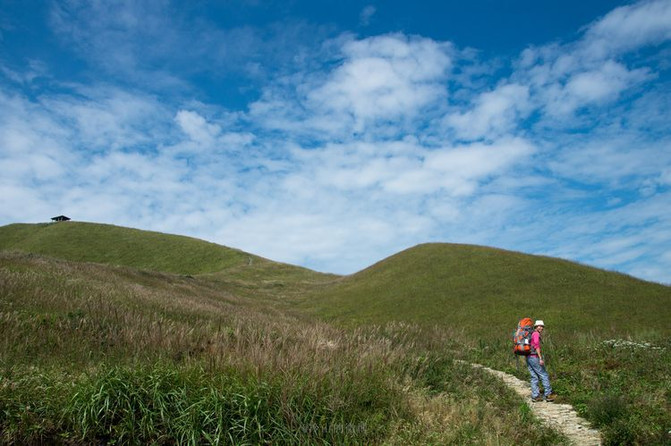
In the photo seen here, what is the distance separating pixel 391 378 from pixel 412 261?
181 ft

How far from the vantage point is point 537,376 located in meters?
11.5

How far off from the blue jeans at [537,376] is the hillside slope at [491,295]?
560 inches

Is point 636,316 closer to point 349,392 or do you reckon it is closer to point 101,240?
point 349,392

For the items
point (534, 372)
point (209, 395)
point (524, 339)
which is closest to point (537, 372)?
point (534, 372)

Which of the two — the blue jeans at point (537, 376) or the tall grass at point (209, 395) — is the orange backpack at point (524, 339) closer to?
the blue jeans at point (537, 376)

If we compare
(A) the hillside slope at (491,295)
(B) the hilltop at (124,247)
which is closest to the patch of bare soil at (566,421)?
(A) the hillside slope at (491,295)

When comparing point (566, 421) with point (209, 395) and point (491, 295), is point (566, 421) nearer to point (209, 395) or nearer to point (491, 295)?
point (209, 395)

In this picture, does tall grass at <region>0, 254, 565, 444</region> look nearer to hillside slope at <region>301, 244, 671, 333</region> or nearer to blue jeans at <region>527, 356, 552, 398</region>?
blue jeans at <region>527, 356, 552, 398</region>

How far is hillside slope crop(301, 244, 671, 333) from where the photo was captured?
3391cm

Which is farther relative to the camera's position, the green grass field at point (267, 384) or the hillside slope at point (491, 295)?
the hillside slope at point (491, 295)

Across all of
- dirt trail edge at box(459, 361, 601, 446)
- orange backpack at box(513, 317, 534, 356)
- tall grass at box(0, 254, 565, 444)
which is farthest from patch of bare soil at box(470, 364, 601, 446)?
orange backpack at box(513, 317, 534, 356)

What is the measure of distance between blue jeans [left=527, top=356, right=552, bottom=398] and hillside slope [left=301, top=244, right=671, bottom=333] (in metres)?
14.2

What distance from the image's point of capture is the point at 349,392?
697 cm

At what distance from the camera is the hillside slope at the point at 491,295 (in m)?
33.9
